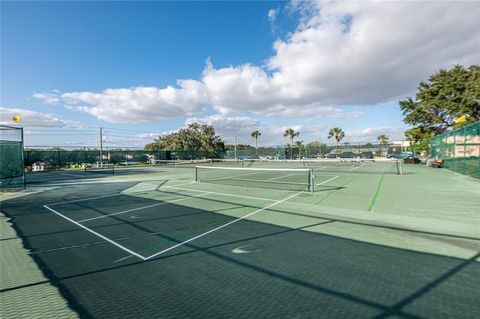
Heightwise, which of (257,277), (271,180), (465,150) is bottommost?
(257,277)

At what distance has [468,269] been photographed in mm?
4070

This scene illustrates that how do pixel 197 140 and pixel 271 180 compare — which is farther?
pixel 197 140

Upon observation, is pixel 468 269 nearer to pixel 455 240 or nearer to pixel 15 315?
pixel 455 240

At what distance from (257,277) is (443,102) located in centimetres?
4621

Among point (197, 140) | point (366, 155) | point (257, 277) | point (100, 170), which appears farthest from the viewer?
point (197, 140)

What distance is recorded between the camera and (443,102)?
122ft

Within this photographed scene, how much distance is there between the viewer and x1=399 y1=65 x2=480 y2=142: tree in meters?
34.7

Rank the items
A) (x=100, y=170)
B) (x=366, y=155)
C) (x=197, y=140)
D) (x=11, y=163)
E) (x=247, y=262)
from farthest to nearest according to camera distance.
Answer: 1. (x=197, y=140)
2. (x=366, y=155)
3. (x=100, y=170)
4. (x=11, y=163)
5. (x=247, y=262)

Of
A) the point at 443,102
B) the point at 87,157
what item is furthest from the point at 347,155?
the point at 87,157

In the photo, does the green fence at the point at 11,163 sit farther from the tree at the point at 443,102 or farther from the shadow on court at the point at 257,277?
the tree at the point at 443,102

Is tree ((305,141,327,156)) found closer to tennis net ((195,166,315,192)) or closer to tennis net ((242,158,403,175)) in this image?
tennis net ((242,158,403,175))

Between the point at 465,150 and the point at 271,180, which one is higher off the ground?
the point at 465,150

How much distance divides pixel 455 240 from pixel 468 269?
5.44 feet

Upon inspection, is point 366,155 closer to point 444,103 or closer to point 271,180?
point 444,103
